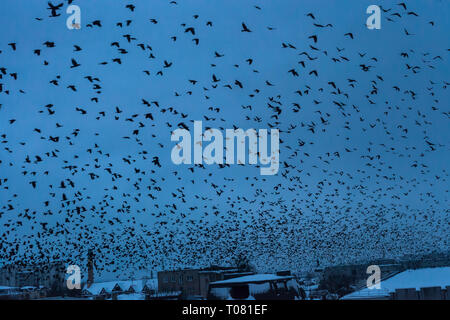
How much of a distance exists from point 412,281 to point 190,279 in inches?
958

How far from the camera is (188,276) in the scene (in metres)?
54.4

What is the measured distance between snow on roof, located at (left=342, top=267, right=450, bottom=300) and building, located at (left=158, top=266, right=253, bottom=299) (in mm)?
16417

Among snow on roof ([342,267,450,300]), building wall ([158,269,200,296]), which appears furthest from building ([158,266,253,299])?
snow on roof ([342,267,450,300])

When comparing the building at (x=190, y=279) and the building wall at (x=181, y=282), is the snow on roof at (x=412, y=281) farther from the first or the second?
the building wall at (x=181, y=282)

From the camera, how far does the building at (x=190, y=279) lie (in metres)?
50.7

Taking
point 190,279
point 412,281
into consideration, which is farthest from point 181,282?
point 412,281

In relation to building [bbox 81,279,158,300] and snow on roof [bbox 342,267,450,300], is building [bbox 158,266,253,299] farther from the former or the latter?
snow on roof [bbox 342,267,450,300]

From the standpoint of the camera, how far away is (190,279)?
54000mm

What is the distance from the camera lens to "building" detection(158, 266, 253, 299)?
50.7 metres

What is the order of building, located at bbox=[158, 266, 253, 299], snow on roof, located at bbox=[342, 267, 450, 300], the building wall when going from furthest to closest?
1. the building wall
2. building, located at bbox=[158, 266, 253, 299]
3. snow on roof, located at bbox=[342, 267, 450, 300]

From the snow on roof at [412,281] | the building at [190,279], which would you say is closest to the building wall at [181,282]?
the building at [190,279]
